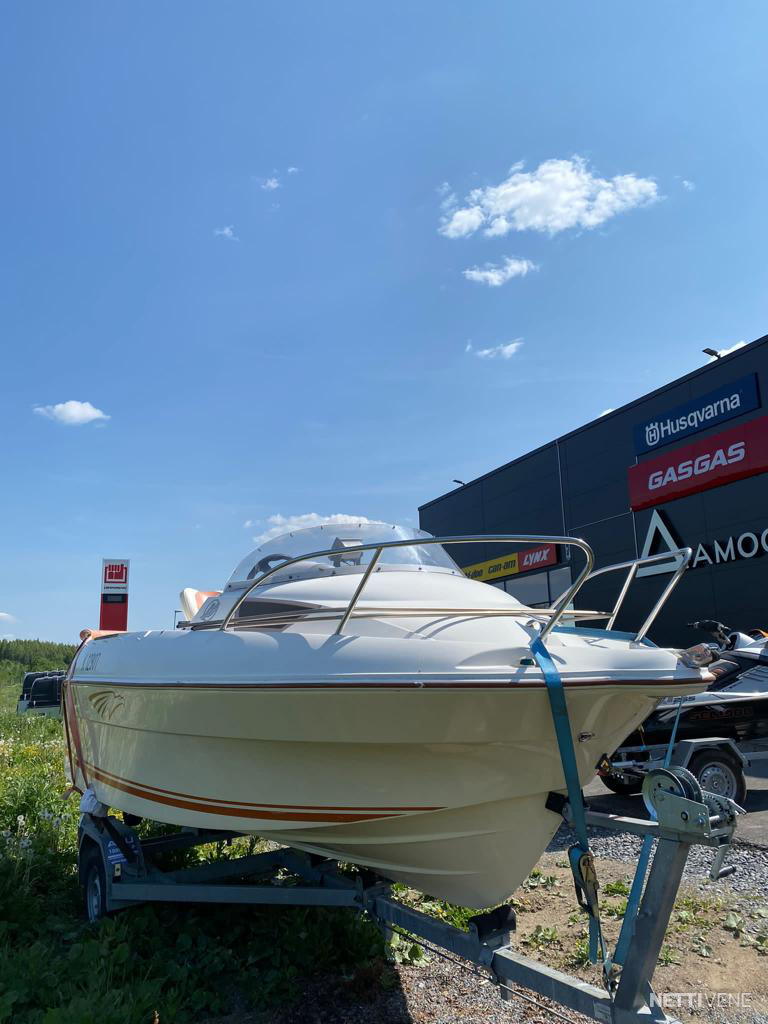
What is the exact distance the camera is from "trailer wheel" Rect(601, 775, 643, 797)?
5.85 metres

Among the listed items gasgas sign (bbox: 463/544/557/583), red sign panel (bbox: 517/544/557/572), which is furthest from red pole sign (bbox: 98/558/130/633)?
red sign panel (bbox: 517/544/557/572)

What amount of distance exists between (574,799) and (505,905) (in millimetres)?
555

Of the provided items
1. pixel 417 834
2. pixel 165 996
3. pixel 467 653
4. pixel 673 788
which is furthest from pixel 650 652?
pixel 165 996

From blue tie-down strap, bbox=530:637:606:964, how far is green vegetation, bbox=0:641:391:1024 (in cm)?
122

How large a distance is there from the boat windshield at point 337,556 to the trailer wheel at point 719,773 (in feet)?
8.54

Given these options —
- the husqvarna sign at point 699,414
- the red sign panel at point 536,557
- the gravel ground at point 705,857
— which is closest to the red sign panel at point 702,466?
the husqvarna sign at point 699,414

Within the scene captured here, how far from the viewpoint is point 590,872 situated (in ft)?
7.77

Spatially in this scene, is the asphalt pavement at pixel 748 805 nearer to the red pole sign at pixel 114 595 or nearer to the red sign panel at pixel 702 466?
the red sign panel at pixel 702 466

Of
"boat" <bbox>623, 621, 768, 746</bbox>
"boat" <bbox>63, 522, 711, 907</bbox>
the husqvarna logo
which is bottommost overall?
"boat" <bbox>623, 621, 768, 746</bbox>

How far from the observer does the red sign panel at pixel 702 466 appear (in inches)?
437

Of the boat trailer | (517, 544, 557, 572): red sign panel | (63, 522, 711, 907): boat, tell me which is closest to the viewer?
the boat trailer

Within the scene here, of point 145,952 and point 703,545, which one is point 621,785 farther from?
point 703,545

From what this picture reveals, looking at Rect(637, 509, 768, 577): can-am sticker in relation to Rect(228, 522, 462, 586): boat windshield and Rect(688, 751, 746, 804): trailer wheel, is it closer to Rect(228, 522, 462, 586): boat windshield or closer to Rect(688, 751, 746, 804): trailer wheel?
Rect(688, 751, 746, 804): trailer wheel

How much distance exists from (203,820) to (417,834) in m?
1.00
